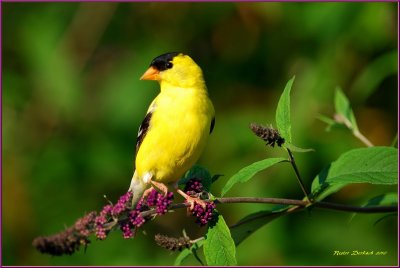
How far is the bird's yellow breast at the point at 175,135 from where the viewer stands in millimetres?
3248

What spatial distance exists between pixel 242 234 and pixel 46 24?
324cm

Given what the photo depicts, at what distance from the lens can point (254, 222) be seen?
2.46m

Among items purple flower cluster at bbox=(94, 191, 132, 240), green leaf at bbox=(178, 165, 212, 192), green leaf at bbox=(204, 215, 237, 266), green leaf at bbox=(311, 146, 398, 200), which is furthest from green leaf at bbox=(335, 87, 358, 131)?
purple flower cluster at bbox=(94, 191, 132, 240)

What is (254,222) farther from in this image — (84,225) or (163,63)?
(163,63)

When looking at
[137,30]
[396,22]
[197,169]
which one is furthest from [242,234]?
[137,30]

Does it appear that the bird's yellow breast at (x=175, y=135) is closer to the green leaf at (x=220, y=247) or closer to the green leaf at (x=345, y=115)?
the green leaf at (x=345, y=115)

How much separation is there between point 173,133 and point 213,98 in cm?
201

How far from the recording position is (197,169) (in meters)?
2.69

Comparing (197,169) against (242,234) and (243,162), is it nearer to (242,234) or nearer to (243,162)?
(242,234)

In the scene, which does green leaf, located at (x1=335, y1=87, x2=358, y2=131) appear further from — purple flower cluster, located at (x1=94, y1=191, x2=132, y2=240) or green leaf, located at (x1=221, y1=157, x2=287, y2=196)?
purple flower cluster, located at (x1=94, y1=191, x2=132, y2=240)

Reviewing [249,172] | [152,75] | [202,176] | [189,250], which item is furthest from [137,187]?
[249,172]

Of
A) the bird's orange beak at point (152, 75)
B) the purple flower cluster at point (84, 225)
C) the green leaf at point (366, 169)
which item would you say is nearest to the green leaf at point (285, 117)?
the green leaf at point (366, 169)

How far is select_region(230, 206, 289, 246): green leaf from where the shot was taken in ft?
7.79

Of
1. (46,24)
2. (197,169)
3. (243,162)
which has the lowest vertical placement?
(243,162)
